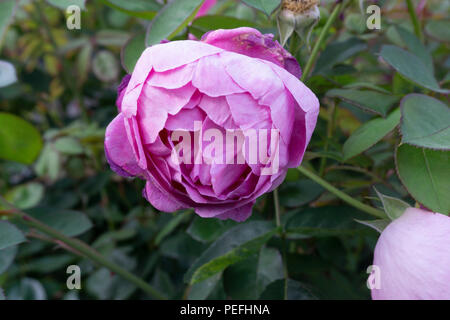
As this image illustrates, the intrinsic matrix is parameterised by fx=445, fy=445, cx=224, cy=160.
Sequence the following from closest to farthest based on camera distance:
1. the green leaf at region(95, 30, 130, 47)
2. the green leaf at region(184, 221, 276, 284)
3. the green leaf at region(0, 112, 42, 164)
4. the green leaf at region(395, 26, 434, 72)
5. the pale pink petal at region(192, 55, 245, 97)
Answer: the pale pink petal at region(192, 55, 245, 97) → the green leaf at region(184, 221, 276, 284) → the green leaf at region(395, 26, 434, 72) → the green leaf at region(0, 112, 42, 164) → the green leaf at region(95, 30, 130, 47)

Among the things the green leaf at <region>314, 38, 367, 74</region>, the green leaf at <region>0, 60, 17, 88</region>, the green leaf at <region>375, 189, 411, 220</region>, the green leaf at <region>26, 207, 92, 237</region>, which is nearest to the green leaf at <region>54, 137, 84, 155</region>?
the green leaf at <region>26, 207, 92, 237</region>

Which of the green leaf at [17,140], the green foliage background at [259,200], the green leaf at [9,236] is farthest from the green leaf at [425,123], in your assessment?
the green leaf at [17,140]

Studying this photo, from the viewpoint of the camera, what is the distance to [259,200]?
24.0 inches

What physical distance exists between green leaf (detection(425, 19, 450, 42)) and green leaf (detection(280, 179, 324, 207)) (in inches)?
13.5

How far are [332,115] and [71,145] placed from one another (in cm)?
46

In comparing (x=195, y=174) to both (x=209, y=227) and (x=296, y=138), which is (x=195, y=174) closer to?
(x=296, y=138)

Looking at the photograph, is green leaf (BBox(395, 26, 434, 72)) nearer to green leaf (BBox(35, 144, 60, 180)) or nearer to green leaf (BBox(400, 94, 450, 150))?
green leaf (BBox(400, 94, 450, 150))

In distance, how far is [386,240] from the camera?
408mm

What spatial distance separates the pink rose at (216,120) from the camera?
36cm

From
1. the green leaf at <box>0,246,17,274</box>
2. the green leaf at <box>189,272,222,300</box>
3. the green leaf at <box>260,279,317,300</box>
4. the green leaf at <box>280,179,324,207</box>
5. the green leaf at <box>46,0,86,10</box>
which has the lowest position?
the green leaf at <box>189,272,222,300</box>

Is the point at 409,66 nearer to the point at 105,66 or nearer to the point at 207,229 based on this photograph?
the point at 207,229

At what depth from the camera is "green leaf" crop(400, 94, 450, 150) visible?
0.40m

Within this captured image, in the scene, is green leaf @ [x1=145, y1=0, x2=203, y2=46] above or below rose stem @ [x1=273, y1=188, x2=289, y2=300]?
above

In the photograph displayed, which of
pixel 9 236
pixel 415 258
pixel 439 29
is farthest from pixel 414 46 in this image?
pixel 9 236
